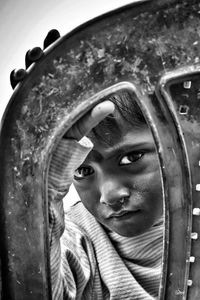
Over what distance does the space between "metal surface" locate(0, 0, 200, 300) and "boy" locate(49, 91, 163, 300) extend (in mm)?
61

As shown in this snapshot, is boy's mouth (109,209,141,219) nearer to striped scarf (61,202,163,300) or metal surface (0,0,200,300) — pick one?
striped scarf (61,202,163,300)

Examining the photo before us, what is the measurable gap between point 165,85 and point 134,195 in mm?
302

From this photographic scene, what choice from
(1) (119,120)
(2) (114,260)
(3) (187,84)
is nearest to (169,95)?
(3) (187,84)

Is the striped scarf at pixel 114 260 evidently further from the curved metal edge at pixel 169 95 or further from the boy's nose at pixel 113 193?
the curved metal edge at pixel 169 95

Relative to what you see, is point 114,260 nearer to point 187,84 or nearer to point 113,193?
point 113,193

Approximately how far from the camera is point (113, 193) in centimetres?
75

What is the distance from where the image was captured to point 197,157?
510mm

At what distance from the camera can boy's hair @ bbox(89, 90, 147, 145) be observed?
0.74 meters

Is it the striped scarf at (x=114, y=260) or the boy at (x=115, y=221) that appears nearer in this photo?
the boy at (x=115, y=221)

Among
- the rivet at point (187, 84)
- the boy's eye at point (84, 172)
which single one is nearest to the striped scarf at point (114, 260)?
the boy's eye at point (84, 172)

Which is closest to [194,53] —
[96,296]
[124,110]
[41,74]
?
[41,74]

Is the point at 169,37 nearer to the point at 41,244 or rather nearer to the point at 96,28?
the point at 96,28

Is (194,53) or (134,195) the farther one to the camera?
(134,195)

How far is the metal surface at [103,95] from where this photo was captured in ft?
1.61
